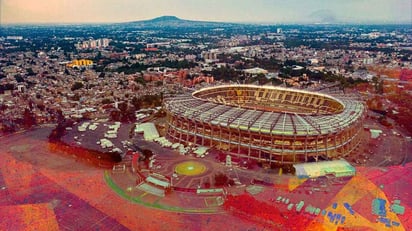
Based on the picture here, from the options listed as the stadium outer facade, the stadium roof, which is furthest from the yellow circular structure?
the stadium roof

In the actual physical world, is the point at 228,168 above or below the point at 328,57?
below

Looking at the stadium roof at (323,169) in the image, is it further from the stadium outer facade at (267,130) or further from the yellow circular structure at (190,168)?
the yellow circular structure at (190,168)

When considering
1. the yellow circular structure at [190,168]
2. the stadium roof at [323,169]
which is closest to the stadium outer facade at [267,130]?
the stadium roof at [323,169]

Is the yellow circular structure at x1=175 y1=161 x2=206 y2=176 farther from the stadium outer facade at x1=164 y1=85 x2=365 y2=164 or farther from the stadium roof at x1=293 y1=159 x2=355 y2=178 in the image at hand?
the stadium roof at x1=293 y1=159 x2=355 y2=178

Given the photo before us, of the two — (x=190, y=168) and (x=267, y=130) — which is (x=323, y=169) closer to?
(x=267, y=130)

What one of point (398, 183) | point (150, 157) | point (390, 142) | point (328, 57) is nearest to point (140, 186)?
point (150, 157)

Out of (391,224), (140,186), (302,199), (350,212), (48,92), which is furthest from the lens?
(48,92)

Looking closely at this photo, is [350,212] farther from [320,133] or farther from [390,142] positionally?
[390,142]
